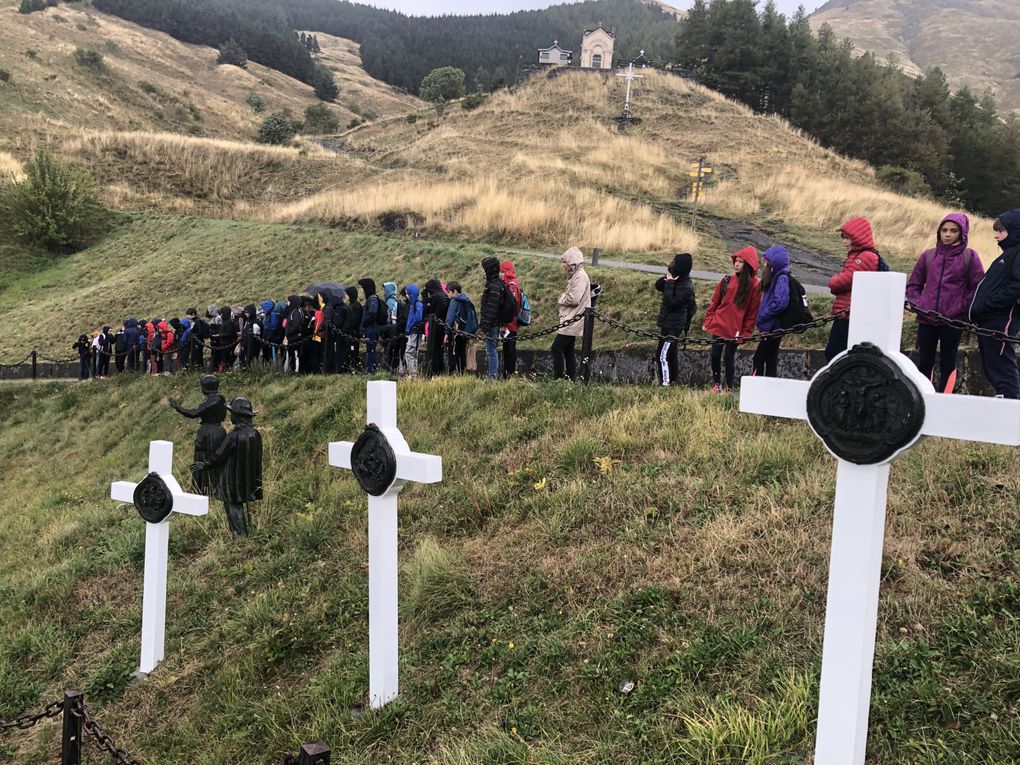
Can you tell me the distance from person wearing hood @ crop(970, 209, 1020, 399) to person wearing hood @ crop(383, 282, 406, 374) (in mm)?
7199

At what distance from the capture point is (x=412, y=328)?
10.1 meters

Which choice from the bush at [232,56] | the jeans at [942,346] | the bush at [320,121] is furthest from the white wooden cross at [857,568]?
the bush at [232,56]

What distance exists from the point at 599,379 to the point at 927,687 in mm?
5962

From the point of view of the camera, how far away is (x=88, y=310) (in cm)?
2256

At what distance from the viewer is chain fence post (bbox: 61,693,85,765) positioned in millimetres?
3979

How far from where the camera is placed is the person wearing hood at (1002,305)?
522 centimetres

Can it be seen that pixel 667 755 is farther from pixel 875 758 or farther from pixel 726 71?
pixel 726 71

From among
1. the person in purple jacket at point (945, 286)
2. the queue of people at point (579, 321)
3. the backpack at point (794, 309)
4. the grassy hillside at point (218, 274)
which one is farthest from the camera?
the grassy hillside at point (218, 274)

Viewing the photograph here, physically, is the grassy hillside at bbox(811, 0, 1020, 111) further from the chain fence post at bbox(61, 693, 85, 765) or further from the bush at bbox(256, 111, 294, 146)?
the chain fence post at bbox(61, 693, 85, 765)

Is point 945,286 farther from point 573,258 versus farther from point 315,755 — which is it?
point 315,755

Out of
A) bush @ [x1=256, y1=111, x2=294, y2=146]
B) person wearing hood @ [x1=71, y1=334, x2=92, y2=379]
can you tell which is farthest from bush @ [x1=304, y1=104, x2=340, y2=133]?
person wearing hood @ [x1=71, y1=334, x2=92, y2=379]

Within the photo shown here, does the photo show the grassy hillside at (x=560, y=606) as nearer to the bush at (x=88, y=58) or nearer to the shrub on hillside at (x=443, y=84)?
the bush at (x=88, y=58)

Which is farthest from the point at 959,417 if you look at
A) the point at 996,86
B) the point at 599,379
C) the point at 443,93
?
the point at 996,86

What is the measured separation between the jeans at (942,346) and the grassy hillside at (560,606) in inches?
55.2
